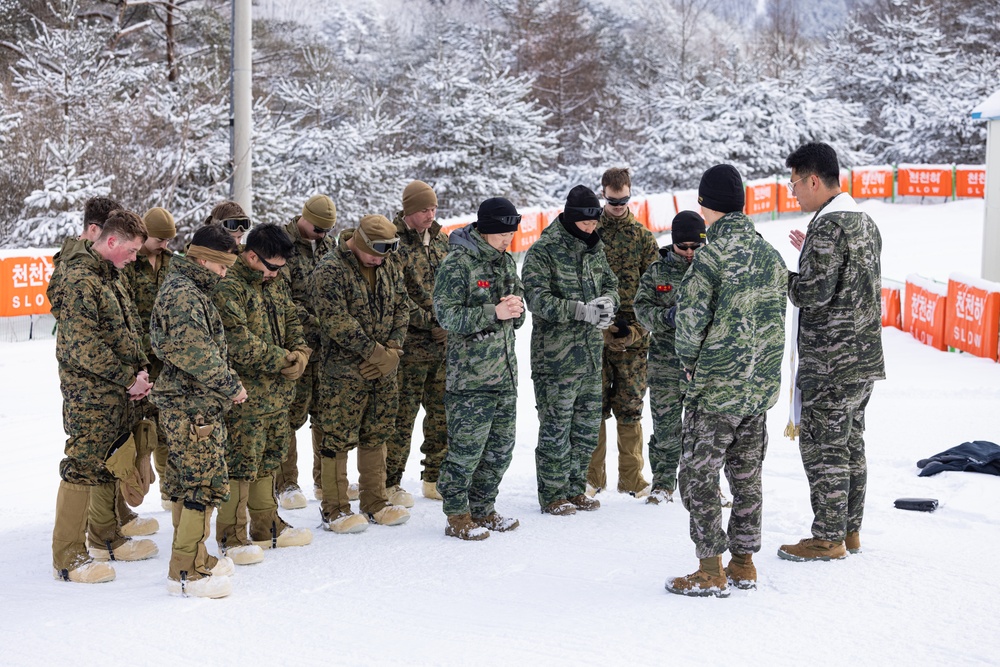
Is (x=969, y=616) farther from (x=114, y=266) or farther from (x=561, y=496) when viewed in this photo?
(x=114, y=266)

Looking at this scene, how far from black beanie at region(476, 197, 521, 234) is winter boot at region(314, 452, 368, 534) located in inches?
62.1

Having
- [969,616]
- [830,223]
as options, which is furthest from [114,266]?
[969,616]

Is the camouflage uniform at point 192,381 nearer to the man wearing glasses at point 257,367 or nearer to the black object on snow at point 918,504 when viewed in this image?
the man wearing glasses at point 257,367

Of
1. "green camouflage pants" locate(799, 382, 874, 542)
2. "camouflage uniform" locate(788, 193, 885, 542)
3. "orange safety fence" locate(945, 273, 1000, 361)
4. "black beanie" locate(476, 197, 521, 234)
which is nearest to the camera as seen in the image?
"camouflage uniform" locate(788, 193, 885, 542)

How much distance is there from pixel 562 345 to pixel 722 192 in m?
1.72

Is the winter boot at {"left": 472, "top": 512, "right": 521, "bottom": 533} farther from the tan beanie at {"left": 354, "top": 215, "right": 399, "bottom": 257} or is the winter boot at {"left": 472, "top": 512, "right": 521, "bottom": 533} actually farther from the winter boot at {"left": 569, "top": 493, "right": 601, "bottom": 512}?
the tan beanie at {"left": 354, "top": 215, "right": 399, "bottom": 257}

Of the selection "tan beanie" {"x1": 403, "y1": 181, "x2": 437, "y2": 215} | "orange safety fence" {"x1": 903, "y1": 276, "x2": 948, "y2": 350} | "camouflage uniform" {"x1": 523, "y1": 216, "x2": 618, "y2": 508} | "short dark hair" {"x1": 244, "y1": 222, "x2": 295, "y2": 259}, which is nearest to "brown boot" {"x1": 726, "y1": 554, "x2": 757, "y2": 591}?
"camouflage uniform" {"x1": 523, "y1": 216, "x2": 618, "y2": 508}

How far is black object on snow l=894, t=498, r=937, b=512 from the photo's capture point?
635 cm

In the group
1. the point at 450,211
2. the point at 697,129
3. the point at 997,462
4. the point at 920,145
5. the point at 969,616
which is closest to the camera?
the point at 969,616

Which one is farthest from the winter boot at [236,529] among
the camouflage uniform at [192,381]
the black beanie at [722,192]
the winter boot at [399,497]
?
the black beanie at [722,192]

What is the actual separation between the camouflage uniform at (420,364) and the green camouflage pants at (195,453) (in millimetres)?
1727

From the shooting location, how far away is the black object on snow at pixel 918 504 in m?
6.35

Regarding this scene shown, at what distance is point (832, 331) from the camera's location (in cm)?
537

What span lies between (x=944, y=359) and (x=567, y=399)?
7.25 metres
